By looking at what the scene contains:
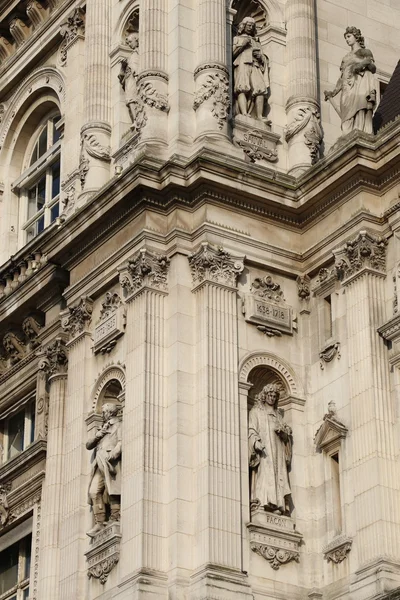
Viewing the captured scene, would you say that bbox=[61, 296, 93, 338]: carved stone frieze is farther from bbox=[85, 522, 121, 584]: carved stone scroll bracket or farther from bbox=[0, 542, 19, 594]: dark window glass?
bbox=[0, 542, 19, 594]: dark window glass

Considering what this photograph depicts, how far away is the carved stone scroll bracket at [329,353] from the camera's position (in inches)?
1114

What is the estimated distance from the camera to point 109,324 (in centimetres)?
2938

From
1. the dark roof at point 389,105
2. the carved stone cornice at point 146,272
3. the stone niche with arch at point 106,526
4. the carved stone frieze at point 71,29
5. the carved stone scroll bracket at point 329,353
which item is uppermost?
the carved stone frieze at point 71,29

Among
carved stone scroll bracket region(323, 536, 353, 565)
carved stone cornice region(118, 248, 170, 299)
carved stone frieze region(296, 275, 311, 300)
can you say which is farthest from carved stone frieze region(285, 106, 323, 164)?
carved stone scroll bracket region(323, 536, 353, 565)

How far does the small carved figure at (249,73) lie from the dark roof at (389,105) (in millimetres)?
2363

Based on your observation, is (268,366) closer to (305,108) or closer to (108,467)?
(108,467)

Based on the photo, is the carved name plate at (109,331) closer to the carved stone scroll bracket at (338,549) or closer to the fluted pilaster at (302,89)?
the fluted pilaster at (302,89)

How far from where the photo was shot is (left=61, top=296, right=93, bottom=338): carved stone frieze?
30.3 m

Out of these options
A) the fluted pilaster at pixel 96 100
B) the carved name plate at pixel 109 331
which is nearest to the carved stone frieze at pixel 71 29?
the fluted pilaster at pixel 96 100

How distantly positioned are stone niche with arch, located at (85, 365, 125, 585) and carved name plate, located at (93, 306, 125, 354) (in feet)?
1.48

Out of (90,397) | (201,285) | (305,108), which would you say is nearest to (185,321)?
(201,285)

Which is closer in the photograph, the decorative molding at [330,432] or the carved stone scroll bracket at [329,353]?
the decorative molding at [330,432]

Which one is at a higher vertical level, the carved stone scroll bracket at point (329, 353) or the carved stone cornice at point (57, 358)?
the carved stone cornice at point (57, 358)

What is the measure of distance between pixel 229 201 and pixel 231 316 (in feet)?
7.08
